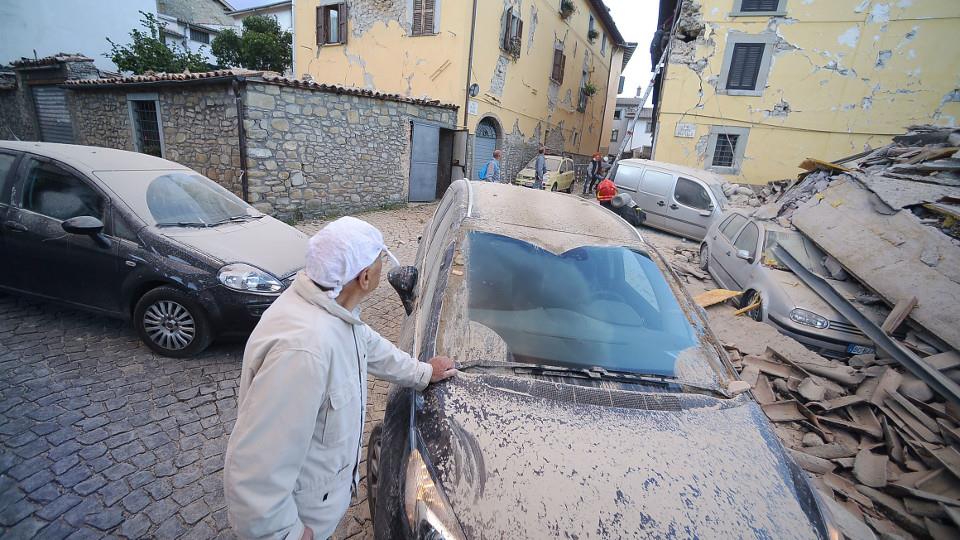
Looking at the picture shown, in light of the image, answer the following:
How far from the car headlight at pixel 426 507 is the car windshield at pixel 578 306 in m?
0.74

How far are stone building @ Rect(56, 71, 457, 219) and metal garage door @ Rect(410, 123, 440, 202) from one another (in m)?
0.06

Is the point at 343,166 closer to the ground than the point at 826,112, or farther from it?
closer to the ground

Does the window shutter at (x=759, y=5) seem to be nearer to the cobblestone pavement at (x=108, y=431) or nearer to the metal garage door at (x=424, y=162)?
the metal garage door at (x=424, y=162)

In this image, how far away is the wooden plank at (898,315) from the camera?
420cm

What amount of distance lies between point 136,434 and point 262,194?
23.2 ft

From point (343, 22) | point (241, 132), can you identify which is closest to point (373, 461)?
point (241, 132)

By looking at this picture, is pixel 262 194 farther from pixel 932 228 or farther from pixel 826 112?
pixel 826 112

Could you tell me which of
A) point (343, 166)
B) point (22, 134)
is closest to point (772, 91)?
point (343, 166)

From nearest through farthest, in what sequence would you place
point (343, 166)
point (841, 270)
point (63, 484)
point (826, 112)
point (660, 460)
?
point (660, 460), point (63, 484), point (841, 270), point (343, 166), point (826, 112)

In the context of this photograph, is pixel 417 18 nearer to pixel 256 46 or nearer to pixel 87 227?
pixel 256 46

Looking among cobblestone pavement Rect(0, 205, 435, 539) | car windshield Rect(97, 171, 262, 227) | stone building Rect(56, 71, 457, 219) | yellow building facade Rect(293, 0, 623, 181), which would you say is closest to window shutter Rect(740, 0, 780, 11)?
yellow building facade Rect(293, 0, 623, 181)

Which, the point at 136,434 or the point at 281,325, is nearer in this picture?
the point at 281,325

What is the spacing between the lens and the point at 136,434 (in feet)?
9.05

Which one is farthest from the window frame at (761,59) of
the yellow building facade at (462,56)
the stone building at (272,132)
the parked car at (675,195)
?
the stone building at (272,132)
